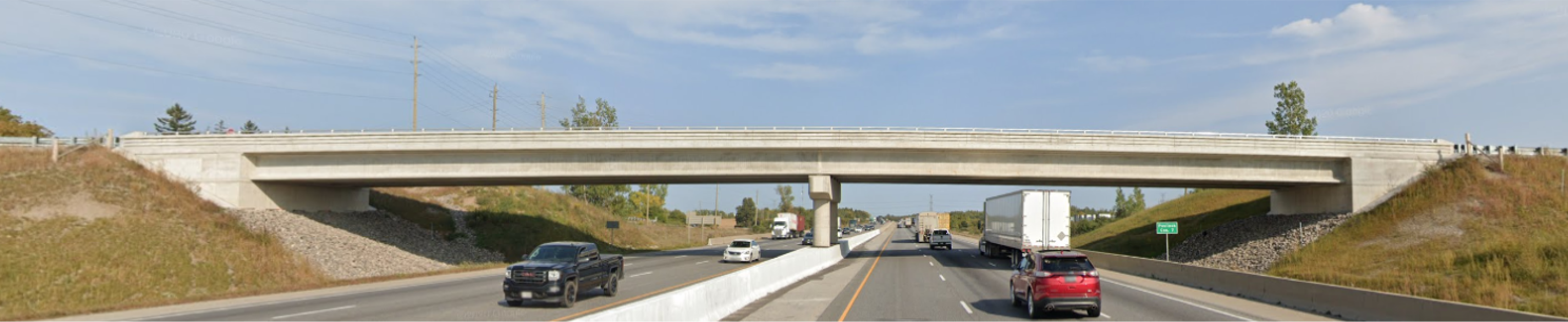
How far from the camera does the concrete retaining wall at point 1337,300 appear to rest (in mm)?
13508

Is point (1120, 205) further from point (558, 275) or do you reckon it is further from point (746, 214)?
point (558, 275)

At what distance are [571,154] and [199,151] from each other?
1751cm

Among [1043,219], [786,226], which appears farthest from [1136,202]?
[1043,219]

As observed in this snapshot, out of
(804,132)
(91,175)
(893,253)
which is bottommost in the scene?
(893,253)

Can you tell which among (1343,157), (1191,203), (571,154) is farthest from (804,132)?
(1191,203)

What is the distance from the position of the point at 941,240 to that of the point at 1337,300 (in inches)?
1842

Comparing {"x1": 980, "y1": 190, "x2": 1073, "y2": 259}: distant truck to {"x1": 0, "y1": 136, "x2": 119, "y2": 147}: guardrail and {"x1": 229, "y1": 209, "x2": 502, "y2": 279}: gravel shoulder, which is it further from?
{"x1": 0, "y1": 136, "x2": 119, "y2": 147}: guardrail

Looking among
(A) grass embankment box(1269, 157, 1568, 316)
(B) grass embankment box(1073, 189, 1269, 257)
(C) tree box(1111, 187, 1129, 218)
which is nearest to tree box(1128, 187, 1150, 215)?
(C) tree box(1111, 187, 1129, 218)

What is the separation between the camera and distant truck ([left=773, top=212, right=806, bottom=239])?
102062 mm

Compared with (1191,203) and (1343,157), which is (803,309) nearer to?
(1343,157)

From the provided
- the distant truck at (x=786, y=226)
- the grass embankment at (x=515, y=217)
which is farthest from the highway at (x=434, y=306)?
the distant truck at (x=786, y=226)

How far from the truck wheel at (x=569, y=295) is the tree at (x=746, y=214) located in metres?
141

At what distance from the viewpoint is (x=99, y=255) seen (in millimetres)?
27703

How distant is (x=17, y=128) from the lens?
50.6 m
